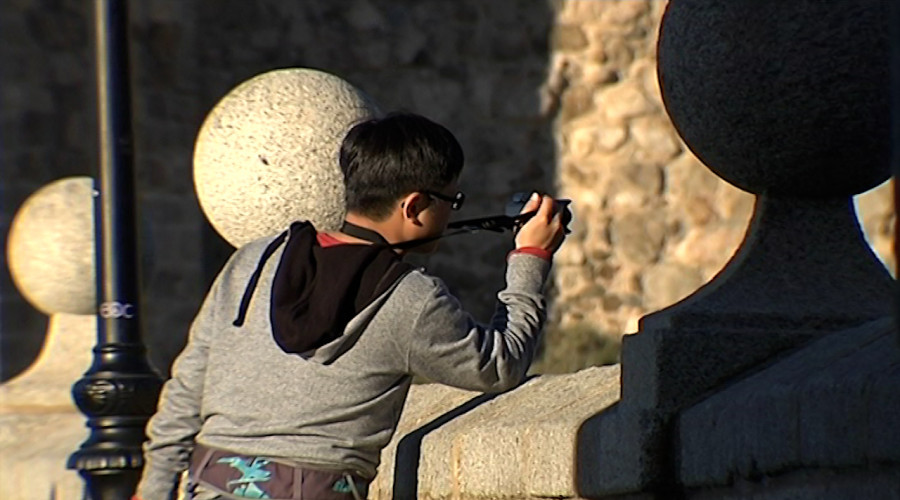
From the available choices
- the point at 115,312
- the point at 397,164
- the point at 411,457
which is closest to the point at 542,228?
the point at 397,164

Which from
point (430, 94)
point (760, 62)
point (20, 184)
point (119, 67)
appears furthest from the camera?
point (430, 94)

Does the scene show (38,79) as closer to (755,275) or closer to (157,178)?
(157,178)

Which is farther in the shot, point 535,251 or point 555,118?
point 555,118

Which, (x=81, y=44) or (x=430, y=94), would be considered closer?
(x=81, y=44)

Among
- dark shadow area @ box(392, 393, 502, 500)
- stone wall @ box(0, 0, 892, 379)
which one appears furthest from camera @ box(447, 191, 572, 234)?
stone wall @ box(0, 0, 892, 379)

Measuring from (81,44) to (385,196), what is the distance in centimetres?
1041

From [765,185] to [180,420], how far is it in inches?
51.7

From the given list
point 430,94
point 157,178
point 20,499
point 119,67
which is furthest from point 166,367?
point 119,67

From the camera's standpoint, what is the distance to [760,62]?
4.65m

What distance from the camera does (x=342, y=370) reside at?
432 centimetres

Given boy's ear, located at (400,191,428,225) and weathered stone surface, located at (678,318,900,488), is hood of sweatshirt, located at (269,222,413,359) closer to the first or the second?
boy's ear, located at (400,191,428,225)

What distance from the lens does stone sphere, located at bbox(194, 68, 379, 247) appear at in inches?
296

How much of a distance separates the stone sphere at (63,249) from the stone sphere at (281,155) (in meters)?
2.09

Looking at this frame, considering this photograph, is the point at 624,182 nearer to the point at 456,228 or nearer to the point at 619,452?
the point at 456,228
